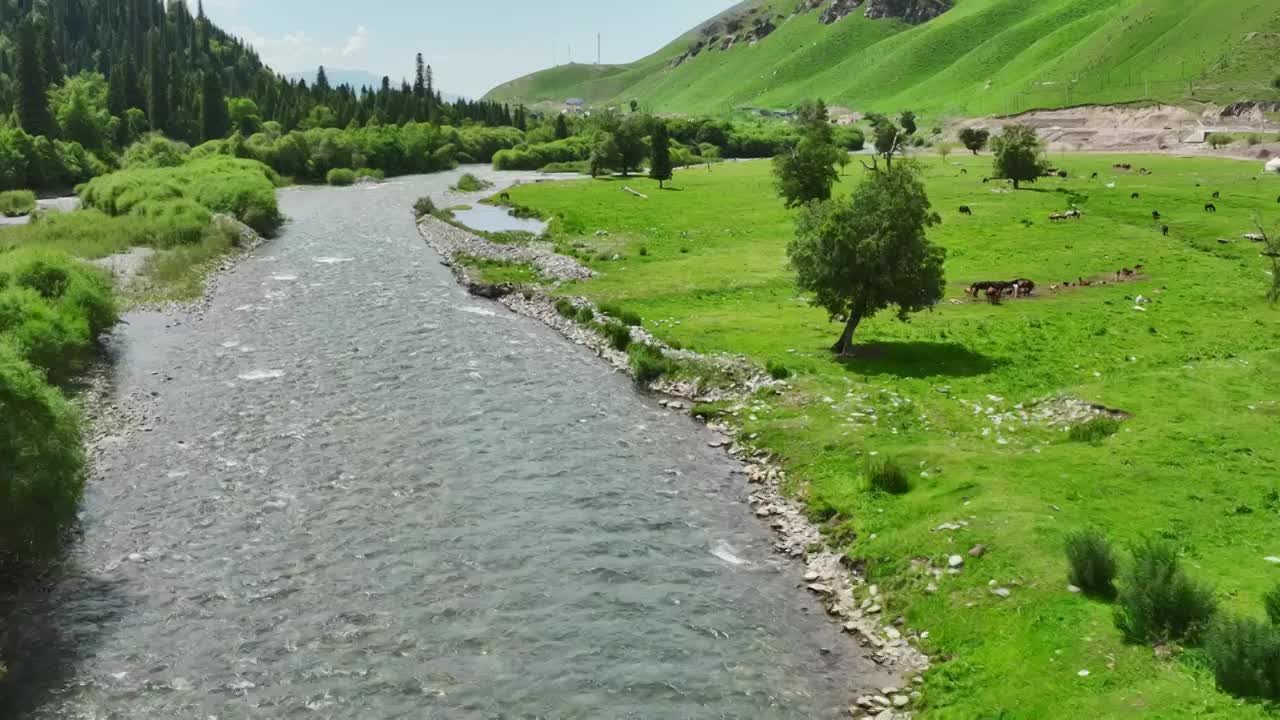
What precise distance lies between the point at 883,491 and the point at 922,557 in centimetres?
455

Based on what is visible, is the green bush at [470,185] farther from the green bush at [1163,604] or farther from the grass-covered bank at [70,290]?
→ the green bush at [1163,604]

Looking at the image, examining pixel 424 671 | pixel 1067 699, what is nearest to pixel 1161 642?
pixel 1067 699

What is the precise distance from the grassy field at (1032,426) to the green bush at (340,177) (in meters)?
103

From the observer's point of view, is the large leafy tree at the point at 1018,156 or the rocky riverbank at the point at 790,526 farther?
the large leafy tree at the point at 1018,156

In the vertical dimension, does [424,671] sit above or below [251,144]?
below

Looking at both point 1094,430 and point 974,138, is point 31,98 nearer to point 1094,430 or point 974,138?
point 974,138

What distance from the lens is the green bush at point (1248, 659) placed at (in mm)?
16875

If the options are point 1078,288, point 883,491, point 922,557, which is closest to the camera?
point 922,557

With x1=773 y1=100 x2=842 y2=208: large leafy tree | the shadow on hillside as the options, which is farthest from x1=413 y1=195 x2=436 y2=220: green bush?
the shadow on hillside

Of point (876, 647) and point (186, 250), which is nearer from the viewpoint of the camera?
point (876, 647)

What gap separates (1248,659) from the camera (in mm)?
17109

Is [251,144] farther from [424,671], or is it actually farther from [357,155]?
[424,671]

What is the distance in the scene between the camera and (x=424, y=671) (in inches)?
869

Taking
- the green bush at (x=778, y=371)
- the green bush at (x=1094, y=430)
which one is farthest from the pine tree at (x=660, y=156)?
the green bush at (x=1094, y=430)
